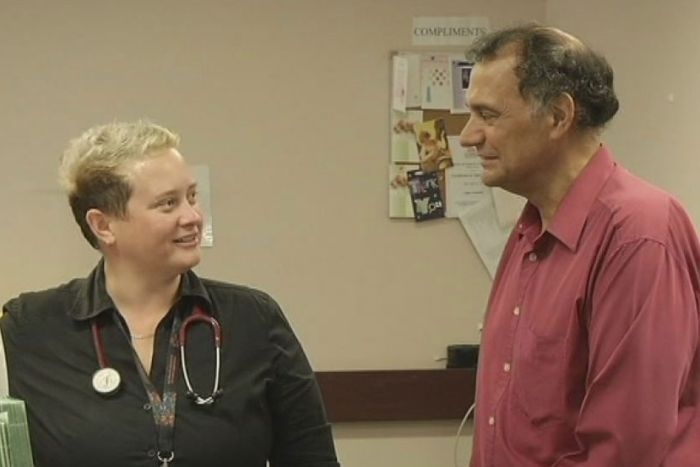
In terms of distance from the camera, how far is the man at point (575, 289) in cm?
149

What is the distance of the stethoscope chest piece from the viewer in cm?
179

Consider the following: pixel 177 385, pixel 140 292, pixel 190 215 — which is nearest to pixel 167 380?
pixel 177 385

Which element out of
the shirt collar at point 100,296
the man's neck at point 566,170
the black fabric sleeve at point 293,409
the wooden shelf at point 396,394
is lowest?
the wooden shelf at point 396,394

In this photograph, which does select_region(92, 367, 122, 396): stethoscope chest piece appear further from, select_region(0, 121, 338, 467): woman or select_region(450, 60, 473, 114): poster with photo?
select_region(450, 60, 473, 114): poster with photo

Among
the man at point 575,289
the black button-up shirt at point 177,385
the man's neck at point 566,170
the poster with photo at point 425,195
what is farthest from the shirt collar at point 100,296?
the poster with photo at point 425,195

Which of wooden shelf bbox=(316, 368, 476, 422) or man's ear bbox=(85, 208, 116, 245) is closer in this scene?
man's ear bbox=(85, 208, 116, 245)

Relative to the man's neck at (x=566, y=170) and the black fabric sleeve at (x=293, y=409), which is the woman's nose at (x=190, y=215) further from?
the man's neck at (x=566, y=170)

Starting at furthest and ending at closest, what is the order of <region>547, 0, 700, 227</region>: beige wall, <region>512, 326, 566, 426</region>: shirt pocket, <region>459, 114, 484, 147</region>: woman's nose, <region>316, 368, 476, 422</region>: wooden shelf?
1. <region>316, 368, 476, 422</region>: wooden shelf
2. <region>547, 0, 700, 227</region>: beige wall
3. <region>459, 114, 484, 147</region>: woman's nose
4. <region>512, 326, 566, 426</region>: shirt pocket

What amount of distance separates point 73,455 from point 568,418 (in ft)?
2.95

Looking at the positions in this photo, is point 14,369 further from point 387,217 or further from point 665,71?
point 665,71

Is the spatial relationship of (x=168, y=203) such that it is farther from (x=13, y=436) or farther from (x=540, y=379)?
(x=540, y=379)

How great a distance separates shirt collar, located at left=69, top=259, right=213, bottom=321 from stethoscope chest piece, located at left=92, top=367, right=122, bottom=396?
12cm

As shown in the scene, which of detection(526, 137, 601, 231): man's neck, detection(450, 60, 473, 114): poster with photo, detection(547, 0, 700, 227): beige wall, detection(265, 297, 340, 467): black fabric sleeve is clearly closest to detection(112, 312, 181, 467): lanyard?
detection(265, 297, 340, 467): black fabric sleeve

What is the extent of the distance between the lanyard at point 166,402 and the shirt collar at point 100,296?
0.08 meters
